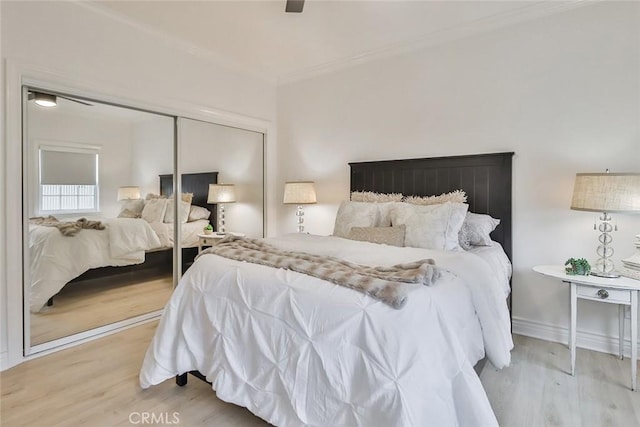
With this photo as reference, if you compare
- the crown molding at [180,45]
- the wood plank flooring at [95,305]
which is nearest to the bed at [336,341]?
the wood plank flooring at [95,305]

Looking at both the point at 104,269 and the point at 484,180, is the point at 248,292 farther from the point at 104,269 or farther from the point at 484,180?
the point at 484,180

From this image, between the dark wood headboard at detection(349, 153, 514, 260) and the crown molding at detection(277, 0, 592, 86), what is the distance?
3.60 ft

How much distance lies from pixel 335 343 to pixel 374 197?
2.13m

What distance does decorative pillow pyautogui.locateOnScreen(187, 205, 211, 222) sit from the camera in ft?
11.4

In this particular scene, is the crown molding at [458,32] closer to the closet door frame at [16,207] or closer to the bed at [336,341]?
the bed at [336,341]

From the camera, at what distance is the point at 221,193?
375 centimetres

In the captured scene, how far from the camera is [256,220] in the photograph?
14.1ft

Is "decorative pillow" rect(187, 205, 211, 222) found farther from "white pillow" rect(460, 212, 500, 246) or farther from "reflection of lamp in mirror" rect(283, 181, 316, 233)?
"white pillow" rect(460, 212, 500, 246)

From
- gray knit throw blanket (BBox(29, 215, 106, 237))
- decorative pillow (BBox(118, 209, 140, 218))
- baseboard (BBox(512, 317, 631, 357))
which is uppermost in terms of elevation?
decorative pillow (BBox(118, 209, 140, 218))

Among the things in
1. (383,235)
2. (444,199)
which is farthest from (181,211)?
(444,199)

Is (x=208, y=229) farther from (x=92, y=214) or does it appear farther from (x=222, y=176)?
(x=92, y=214)

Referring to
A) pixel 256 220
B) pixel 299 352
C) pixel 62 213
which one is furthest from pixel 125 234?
pixel 299 352

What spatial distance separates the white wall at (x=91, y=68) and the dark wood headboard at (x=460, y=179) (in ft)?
6.10

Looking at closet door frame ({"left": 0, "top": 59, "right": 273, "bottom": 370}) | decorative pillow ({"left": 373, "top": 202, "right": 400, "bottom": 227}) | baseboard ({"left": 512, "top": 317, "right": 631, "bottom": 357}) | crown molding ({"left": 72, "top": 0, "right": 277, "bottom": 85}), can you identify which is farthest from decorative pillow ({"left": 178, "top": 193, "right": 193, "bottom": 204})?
baseboard ({"left": 512, "top": 317, "right": 631, "bottom": 357})
